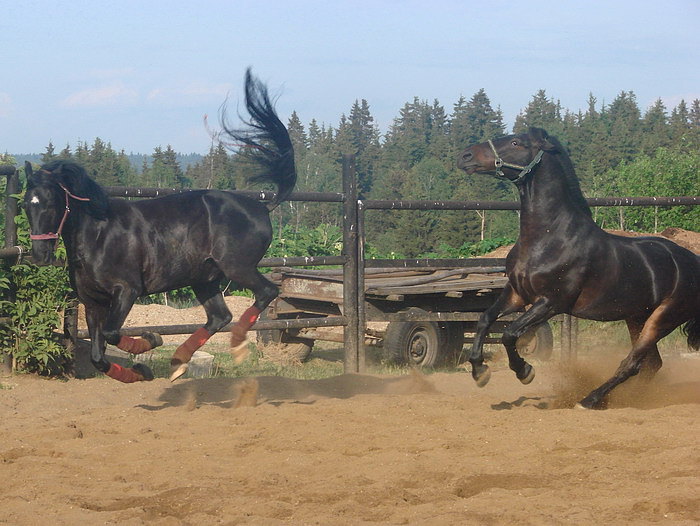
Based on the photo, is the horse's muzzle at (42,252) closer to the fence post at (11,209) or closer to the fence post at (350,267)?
the fence post at (11,209)

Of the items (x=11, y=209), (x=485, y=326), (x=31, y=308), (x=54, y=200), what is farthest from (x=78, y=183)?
(x=485, y=326)

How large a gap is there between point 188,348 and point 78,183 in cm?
140

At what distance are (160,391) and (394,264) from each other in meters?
2.57

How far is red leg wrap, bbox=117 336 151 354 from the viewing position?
591 centimetres

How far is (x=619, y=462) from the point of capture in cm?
431

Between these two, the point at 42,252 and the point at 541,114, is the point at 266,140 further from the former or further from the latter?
the point at 541,114

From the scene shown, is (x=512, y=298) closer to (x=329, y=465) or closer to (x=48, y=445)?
(x=329, y=465)

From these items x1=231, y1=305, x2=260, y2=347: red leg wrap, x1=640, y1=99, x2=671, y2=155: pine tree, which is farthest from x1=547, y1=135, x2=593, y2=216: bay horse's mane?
x1=640, y1=99, x2=671, y2=155: pine tree

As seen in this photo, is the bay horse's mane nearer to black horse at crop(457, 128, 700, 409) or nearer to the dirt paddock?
black horse at crop(457, 128, 700, 409)

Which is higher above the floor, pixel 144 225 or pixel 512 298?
pixel 144 225

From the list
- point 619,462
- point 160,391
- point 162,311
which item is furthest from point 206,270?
point 162,311

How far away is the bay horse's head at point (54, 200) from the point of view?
5566 millimetres

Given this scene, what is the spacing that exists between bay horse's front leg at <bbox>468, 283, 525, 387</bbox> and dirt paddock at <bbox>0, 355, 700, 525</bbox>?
257mm

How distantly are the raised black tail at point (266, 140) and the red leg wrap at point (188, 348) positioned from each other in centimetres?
116
